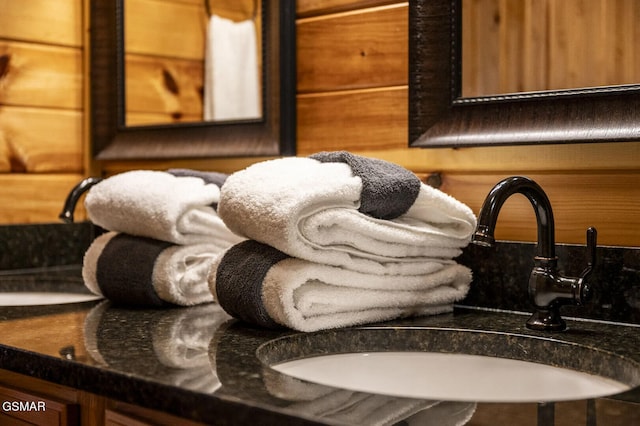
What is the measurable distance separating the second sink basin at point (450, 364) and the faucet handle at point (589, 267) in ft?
0.26

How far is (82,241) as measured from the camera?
2006mm

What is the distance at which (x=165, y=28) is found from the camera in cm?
183

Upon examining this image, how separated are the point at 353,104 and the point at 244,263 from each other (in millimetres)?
461

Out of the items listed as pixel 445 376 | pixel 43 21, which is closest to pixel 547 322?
pixel 445 376

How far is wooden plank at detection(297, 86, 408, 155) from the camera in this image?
142 centimetres

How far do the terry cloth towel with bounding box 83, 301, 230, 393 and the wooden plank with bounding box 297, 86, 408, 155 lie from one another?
14.6 inches

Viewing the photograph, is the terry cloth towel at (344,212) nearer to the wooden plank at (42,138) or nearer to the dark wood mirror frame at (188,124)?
the dark wood mirror frame at (188,124)

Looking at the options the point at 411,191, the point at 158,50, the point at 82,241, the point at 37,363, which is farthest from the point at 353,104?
the point at 82,241

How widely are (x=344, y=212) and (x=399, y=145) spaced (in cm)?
35

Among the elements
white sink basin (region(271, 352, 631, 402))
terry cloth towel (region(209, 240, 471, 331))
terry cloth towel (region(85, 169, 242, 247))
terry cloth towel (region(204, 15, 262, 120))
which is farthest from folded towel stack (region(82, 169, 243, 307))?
Answer: white sink basin (region(271, 352, 631, 402))

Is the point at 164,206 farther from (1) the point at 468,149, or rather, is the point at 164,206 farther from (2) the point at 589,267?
(2) the point at 589,267

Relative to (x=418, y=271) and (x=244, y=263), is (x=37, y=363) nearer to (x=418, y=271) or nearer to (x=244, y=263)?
(x=244, y=263)

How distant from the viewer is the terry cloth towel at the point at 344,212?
1.09 m

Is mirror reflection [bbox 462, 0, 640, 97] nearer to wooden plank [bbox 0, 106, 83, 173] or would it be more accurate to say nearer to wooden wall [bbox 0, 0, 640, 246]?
wooden wall [bbox 0, 0, 640, 246]
